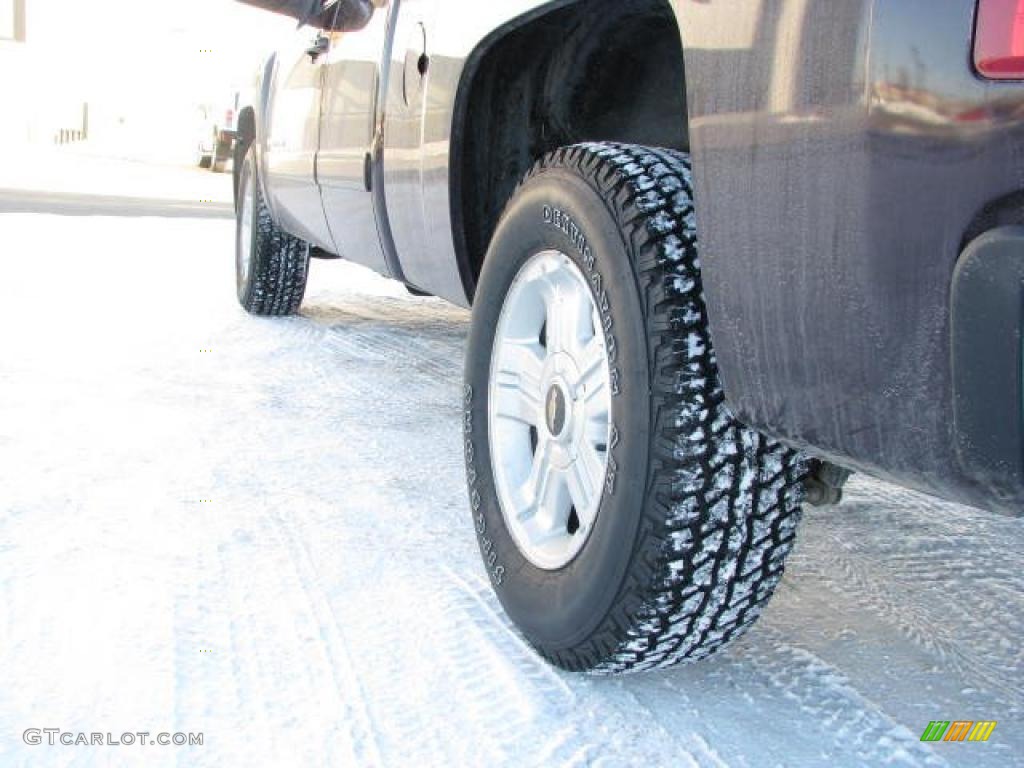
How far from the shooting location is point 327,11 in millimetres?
3605

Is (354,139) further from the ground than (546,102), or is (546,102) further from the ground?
(546,102)

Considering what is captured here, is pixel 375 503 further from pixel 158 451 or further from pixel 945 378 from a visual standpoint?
pixel 945 378

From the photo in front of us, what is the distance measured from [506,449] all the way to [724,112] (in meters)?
0.84

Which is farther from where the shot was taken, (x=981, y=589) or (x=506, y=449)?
(x=981, y=589)

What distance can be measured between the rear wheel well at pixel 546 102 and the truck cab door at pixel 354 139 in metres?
0.50

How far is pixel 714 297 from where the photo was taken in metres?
1.50

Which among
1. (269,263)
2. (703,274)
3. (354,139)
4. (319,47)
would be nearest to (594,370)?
(703,274)

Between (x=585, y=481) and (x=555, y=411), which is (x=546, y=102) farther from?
(x=585, y=481)

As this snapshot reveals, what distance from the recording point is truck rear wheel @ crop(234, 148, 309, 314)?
5.10 metres

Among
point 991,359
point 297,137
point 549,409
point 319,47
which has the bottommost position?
point 549,409

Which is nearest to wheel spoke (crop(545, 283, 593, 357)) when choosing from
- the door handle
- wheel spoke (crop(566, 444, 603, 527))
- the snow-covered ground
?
wheel spoke (crop(566, 444, 603, 527))

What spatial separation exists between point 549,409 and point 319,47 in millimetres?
2323

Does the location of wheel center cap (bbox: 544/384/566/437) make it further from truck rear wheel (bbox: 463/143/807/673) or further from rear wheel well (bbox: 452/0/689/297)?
rear wheel well (bbox: 452/0/689/297)

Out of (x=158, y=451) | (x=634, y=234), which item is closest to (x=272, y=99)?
(x=158, y=451)
